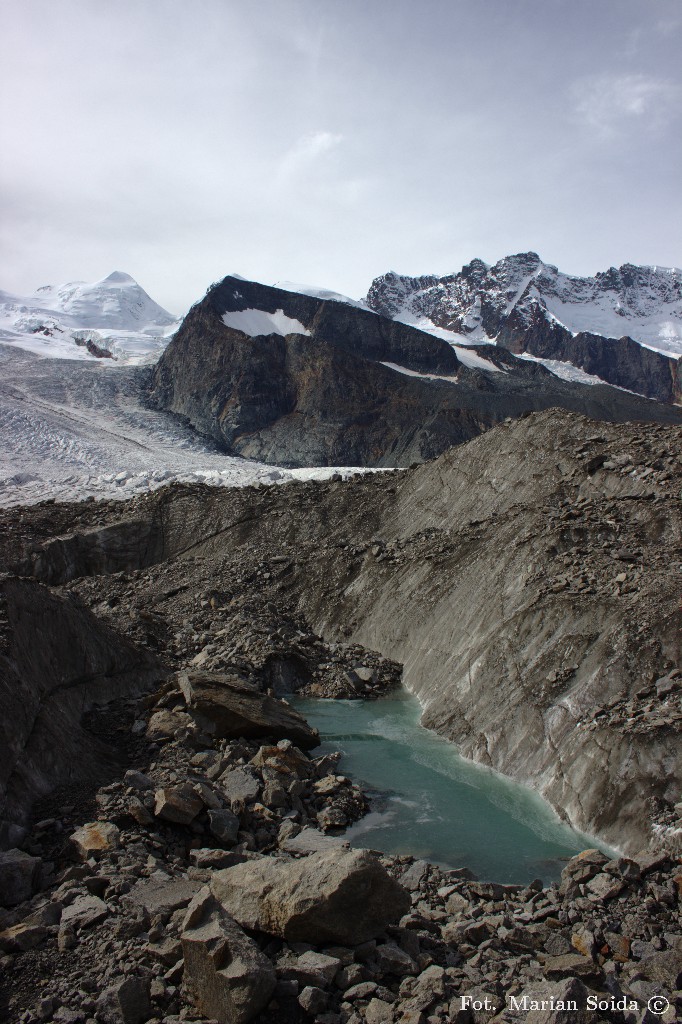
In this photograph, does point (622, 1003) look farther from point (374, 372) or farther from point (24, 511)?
point (374, 372)

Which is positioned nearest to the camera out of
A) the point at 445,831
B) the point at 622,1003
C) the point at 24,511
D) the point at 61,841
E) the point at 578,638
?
the point at 622,1003

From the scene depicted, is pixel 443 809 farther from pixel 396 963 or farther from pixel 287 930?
pixel 287 930

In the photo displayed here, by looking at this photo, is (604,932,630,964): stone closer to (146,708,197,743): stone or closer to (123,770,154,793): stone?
(123,770,154,793): stone

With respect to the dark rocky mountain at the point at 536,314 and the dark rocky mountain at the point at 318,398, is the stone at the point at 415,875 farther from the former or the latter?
the dark rocky mountain at the point at 536,314

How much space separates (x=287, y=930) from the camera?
7.12m

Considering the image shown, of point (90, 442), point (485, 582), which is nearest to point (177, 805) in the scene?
point (485, 582)

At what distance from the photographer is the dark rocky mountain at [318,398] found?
249 feet

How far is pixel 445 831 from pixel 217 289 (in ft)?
309

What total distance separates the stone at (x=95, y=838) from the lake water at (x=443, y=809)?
11.8 ft

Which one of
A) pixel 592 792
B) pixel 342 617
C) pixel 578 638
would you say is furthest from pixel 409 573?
pixel 592 792

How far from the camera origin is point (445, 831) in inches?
447

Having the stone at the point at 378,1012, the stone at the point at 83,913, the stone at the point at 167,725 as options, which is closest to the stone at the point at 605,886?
the stone at the point at 378,1012

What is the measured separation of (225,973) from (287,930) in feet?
3.34

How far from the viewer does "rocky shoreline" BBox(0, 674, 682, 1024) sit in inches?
250
